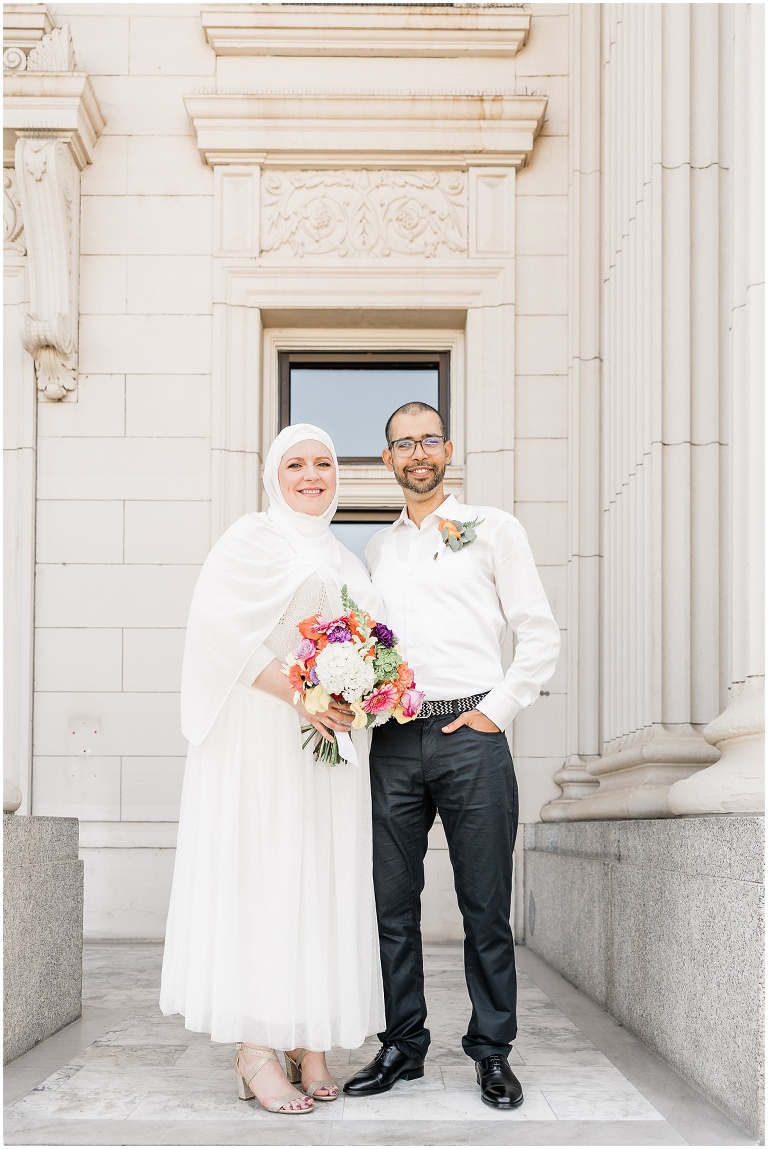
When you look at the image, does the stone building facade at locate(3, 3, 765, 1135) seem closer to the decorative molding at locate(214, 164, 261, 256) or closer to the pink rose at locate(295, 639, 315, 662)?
the decorative molding at locate(214, 164, 261, 256)

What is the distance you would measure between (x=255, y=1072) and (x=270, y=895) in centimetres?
50

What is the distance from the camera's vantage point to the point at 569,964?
5691 millimetres

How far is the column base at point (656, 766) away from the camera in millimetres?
5012

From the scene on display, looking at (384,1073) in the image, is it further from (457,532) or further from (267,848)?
(457,532)

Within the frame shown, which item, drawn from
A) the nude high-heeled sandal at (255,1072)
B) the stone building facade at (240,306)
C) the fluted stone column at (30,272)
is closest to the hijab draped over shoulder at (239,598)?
the nude high-heeled sandal at (255,1072)

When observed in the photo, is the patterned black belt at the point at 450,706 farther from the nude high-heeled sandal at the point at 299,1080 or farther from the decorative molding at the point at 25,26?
the decorative molding at the point at 25,26

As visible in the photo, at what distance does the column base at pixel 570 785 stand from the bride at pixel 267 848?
9.93ft

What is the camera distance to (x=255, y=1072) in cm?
351

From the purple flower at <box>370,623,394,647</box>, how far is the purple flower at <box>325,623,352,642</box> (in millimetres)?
145

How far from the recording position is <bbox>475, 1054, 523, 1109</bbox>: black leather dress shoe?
11.3 ft

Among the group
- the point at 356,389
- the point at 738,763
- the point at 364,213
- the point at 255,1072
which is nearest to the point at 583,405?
the point at 356,389

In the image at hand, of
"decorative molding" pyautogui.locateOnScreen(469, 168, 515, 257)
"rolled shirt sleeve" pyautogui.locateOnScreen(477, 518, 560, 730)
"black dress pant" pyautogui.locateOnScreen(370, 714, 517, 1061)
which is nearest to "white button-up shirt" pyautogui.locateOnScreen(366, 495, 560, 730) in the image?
"rolled shirt sleeve" pyautogui.locateOnScreen(477, 518, 560, 730)

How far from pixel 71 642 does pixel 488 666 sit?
12.8 ft

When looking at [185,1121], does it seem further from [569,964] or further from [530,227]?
[530,227]
